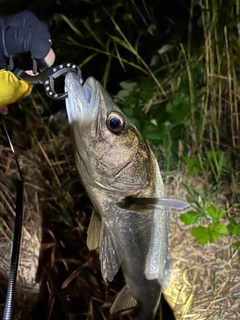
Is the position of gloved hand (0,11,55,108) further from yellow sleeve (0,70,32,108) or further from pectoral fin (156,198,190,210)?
pectoral fin (156,198,190,210)

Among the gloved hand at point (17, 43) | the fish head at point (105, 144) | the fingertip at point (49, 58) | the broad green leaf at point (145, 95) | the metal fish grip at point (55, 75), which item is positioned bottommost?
the broad green leaf at point (145, 95)

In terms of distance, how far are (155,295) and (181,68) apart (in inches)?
43.7

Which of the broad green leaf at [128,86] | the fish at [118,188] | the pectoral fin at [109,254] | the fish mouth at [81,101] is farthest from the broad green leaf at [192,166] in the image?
the fish mouth at [81,101]

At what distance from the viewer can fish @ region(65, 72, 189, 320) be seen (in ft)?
Answer: 3.90

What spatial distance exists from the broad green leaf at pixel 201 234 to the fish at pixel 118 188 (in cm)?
39

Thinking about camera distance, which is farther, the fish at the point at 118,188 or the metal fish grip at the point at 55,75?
the fish at the point at 118,188

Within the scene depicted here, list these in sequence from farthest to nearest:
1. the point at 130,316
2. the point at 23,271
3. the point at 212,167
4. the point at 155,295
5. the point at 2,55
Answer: the point at 212,167, the point at 23,271, the point at 130,316, the point at 155,295, the point at 2,55

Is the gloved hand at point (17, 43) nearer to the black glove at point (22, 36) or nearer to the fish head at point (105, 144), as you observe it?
the black glove at point (22, 36)

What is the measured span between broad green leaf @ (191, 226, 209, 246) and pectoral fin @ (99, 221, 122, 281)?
1.81ft

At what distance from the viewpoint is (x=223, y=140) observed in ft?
7.47

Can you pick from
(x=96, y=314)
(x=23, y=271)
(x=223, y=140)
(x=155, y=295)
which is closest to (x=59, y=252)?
(x=23, y=271)

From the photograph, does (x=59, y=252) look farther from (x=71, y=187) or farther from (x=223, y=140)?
(x=223, y=140)

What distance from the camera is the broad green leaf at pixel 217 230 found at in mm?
1814

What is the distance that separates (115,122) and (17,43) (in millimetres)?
324
